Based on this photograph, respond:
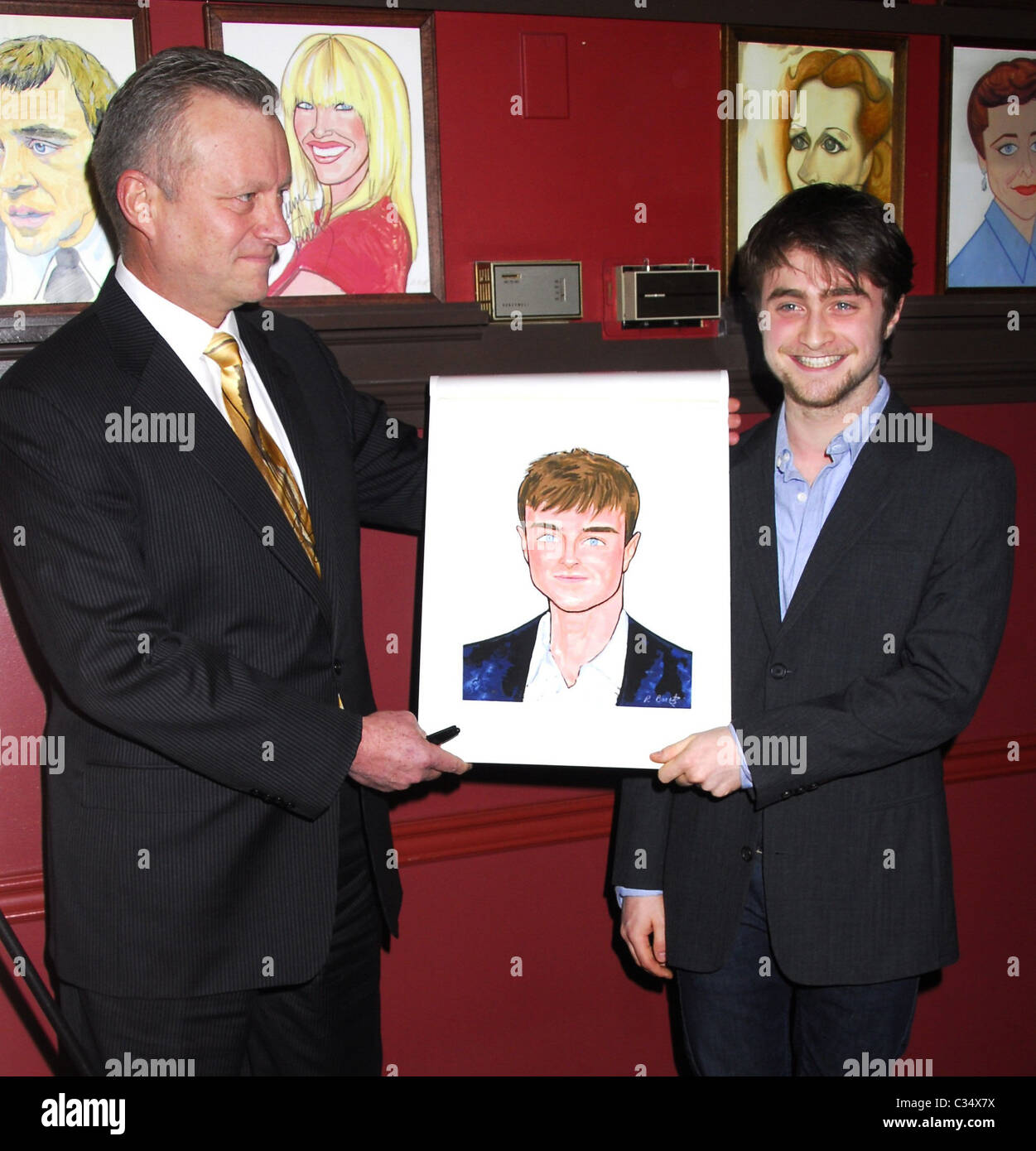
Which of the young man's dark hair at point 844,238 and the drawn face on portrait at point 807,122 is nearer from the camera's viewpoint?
the young man's dark hair at point 844,238

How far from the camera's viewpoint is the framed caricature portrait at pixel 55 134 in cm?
202

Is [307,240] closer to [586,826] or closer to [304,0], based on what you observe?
[304,0]

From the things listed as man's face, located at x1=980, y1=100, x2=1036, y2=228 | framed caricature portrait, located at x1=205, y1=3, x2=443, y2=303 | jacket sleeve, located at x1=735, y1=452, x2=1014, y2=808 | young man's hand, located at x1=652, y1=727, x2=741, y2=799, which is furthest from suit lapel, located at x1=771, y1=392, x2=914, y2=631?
man's face, located at x1=980, y1=100, x2=1036, y2=228

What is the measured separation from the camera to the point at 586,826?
101 inches

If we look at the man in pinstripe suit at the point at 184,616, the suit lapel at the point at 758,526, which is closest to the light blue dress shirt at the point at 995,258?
the suit lapel at the point at 758,526

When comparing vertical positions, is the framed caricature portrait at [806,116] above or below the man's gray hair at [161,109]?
above

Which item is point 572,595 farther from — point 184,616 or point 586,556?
point 184,616

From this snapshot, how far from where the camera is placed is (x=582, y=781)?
8.38 feet

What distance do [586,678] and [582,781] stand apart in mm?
780

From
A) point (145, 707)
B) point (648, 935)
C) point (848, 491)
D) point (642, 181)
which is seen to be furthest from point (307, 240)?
point (648, 935)

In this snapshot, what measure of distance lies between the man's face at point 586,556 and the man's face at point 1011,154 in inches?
57.6

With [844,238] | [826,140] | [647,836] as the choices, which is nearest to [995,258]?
[826,140]

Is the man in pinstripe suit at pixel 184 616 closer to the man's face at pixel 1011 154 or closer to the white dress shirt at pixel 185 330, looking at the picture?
the white dress shirt at pixel 185 330

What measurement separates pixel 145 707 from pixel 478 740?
53cm
